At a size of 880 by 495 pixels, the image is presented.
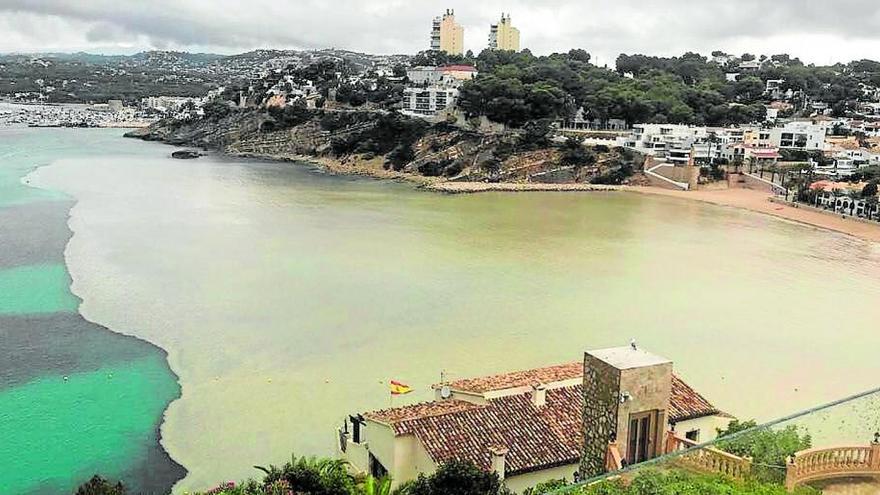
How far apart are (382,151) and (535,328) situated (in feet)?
154

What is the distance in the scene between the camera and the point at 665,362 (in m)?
7.54

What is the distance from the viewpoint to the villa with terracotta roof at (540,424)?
300 inches

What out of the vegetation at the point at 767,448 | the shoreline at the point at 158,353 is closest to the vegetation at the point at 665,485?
the vegetation at the point at 767,448

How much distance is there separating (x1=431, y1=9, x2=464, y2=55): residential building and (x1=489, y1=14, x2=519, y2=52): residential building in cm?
824

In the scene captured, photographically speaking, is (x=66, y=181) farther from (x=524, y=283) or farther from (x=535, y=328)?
(x=535, y=328)

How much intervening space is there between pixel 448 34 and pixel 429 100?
2328 inches

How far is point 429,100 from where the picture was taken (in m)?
71.8

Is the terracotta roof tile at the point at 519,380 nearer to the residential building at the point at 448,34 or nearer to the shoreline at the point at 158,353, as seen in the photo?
the shoreline at the point at 158,353

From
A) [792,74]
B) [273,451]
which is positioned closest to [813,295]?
[273,451]

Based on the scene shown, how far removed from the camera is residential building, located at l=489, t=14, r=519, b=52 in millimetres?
134000

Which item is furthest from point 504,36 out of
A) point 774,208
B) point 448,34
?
point 774,208

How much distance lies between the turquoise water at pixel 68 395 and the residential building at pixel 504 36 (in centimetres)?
11764

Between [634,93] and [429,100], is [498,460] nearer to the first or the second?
[634,93]

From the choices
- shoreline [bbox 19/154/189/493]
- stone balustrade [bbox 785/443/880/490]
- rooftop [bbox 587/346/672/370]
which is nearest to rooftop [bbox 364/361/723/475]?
rooftop [bbox 587/346/672/370]
